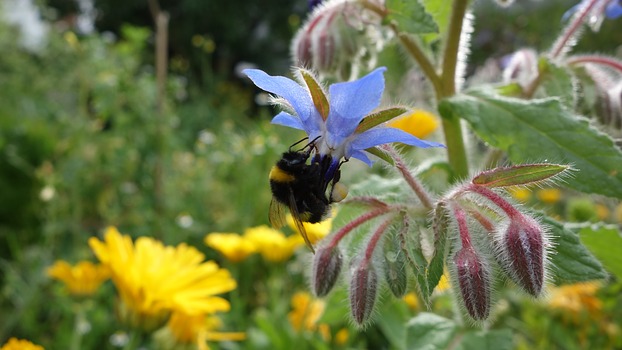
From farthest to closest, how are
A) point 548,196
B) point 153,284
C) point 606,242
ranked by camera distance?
1. point 548,196
2. point 153,284
3. point 606,242

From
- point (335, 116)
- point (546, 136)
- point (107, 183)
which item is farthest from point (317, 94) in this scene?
point (107, 183)

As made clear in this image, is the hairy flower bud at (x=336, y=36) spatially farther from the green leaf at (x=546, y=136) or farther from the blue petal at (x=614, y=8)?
the blue petal at (x=614, y=8)

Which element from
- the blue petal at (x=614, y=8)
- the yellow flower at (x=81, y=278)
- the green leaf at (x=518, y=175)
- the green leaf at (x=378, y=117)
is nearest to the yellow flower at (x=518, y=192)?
the green leaf at (x=518, y=175)

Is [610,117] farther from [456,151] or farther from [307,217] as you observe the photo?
[307,217]

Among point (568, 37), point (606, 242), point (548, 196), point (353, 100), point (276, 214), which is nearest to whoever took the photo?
point (353, 100)

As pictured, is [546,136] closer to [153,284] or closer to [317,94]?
[317,94]

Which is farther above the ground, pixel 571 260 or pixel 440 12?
pixel 440 12

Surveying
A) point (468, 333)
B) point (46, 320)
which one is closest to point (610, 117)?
point (468, 333)

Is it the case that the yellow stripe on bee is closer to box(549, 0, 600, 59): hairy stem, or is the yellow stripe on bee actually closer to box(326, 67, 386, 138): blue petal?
box(326, 67, 386, 138): blue petal
